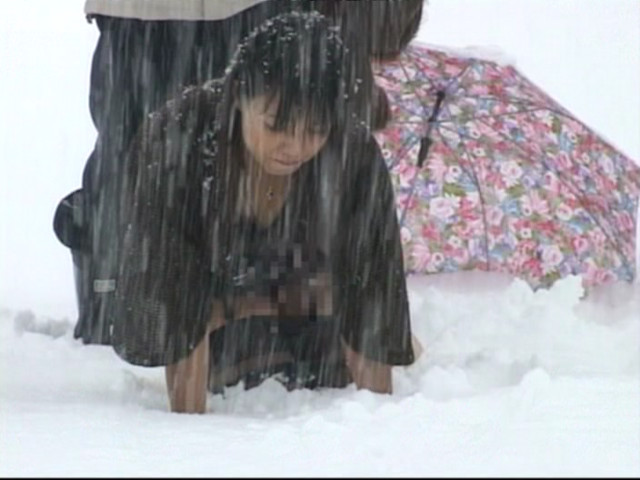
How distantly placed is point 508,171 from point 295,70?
88 cm

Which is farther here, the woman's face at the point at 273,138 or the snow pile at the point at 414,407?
the woman's face at the point at 273,138

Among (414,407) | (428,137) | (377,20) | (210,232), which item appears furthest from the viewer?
(428,137)

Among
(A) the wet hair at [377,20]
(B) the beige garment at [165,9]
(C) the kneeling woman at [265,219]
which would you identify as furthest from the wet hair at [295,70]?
(B) the beige garment at [165,9]

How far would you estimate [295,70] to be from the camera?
1.72 meters

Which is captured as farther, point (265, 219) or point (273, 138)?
point (265, 219)

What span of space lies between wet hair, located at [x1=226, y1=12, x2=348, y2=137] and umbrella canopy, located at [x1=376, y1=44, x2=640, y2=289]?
2.28ft

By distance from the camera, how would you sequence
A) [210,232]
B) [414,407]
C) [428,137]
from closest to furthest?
[414,407] → [210,232] → [428,137]

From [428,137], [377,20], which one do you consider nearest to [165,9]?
[377,20]

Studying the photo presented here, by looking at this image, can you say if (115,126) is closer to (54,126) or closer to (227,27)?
(227,27)

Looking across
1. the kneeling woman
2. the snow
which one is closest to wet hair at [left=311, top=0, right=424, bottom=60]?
the kneeling woman

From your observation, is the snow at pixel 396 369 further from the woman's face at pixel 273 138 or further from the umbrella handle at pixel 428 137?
the woman's face at pixel 273 138

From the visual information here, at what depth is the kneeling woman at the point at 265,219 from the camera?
1.75 m

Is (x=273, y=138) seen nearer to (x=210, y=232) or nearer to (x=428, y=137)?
(x=210, y=232)

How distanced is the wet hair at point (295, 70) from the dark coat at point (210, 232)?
7 cm
